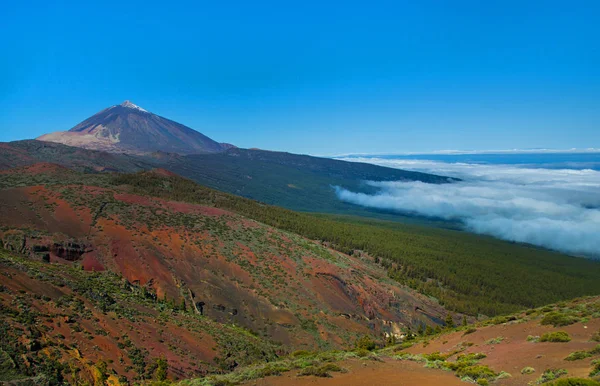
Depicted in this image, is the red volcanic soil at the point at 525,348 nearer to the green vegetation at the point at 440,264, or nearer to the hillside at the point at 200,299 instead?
the hillside at the point at 200,299

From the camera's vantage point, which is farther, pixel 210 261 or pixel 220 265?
pixel 220 265

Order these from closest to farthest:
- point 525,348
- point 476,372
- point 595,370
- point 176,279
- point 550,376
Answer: point 595,370
point 550,376
point 476,372
point 525,348
point 176,279

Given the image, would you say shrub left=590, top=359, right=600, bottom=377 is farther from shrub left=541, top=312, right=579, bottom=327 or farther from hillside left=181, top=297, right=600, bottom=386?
shrub left=541, top=312, right=579, bottom=327

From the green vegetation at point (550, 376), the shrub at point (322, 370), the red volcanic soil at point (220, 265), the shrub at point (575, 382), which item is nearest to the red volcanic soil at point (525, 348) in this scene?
the green vegetation at point (550, 376)

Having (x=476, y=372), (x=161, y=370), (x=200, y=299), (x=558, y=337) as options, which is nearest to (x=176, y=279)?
(x=200, y=299)

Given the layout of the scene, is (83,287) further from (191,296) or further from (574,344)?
(574,344)

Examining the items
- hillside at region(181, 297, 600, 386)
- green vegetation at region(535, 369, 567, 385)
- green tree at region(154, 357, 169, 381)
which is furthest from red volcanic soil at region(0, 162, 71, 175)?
green vegetation at region(535, 369, 567, 385)

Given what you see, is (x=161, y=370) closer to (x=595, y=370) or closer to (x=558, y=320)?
(x=595, y=370)

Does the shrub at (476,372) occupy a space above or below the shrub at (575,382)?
below
